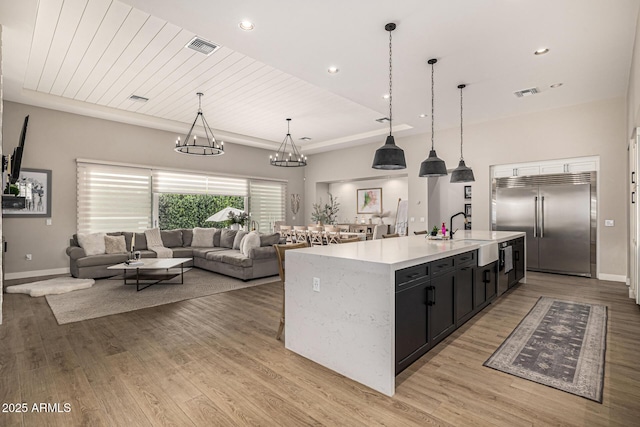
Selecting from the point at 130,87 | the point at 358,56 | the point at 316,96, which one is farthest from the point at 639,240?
the point at 130,87

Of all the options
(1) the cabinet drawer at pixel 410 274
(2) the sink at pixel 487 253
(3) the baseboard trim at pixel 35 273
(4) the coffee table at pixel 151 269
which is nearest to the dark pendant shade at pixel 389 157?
(1) the cabinet drawer at pixel 410 274

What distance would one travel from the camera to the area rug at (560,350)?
2.42m

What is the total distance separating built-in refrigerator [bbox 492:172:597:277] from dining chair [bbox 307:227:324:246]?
3.98 meters

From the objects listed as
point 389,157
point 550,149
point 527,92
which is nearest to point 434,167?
point 389,157

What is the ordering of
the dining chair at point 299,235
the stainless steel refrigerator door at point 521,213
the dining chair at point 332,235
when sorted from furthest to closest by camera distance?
1. the dining chair at point 299,235
2. the dining chair at point 332,235
3. the stainless steel refrigerator door at point 521,213

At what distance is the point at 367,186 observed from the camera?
35.6ft

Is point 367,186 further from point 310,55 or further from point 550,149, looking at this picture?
point 310,55

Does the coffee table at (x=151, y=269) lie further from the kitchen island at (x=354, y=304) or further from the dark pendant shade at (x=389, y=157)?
the dark pendant shade at (x=389, y=157)

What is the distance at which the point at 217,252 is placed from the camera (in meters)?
6.79

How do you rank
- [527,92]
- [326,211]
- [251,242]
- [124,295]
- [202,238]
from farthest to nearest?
[326,211] → [202,238] → [251,242] → [527,92] → [124,295]

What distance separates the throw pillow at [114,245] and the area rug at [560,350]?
6.71 m

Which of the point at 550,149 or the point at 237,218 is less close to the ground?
the point at 550,149

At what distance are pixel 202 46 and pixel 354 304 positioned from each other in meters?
3.76

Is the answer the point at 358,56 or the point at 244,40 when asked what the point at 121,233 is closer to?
the point at 244,40
